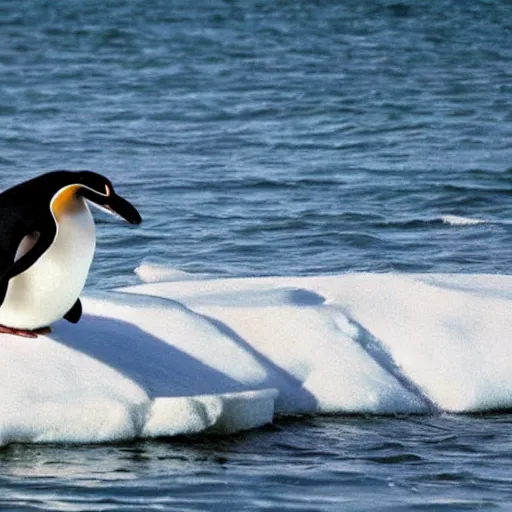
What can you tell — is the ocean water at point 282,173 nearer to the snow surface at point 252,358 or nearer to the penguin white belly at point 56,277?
the snow surface at point 252,358

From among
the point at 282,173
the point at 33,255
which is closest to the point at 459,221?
the point at 282,173

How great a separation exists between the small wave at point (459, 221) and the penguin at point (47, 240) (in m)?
6.41

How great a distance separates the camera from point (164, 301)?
8.15 m

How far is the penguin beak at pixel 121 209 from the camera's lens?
7.55m

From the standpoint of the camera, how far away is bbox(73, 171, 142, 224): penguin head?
750 centimetres

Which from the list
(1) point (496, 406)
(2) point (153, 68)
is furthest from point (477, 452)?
(2) point (153, 68)

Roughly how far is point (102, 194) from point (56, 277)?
1.25 ft

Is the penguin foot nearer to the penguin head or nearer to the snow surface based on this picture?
the snow surface

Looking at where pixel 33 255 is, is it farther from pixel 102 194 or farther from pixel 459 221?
pixel 459 221

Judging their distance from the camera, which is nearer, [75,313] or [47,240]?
[47,240]

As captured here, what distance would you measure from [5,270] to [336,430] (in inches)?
58.4

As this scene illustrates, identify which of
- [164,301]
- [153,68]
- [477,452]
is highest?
[153,68]

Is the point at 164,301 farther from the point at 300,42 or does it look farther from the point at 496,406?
the point at 300,42

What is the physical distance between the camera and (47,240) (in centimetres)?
749
